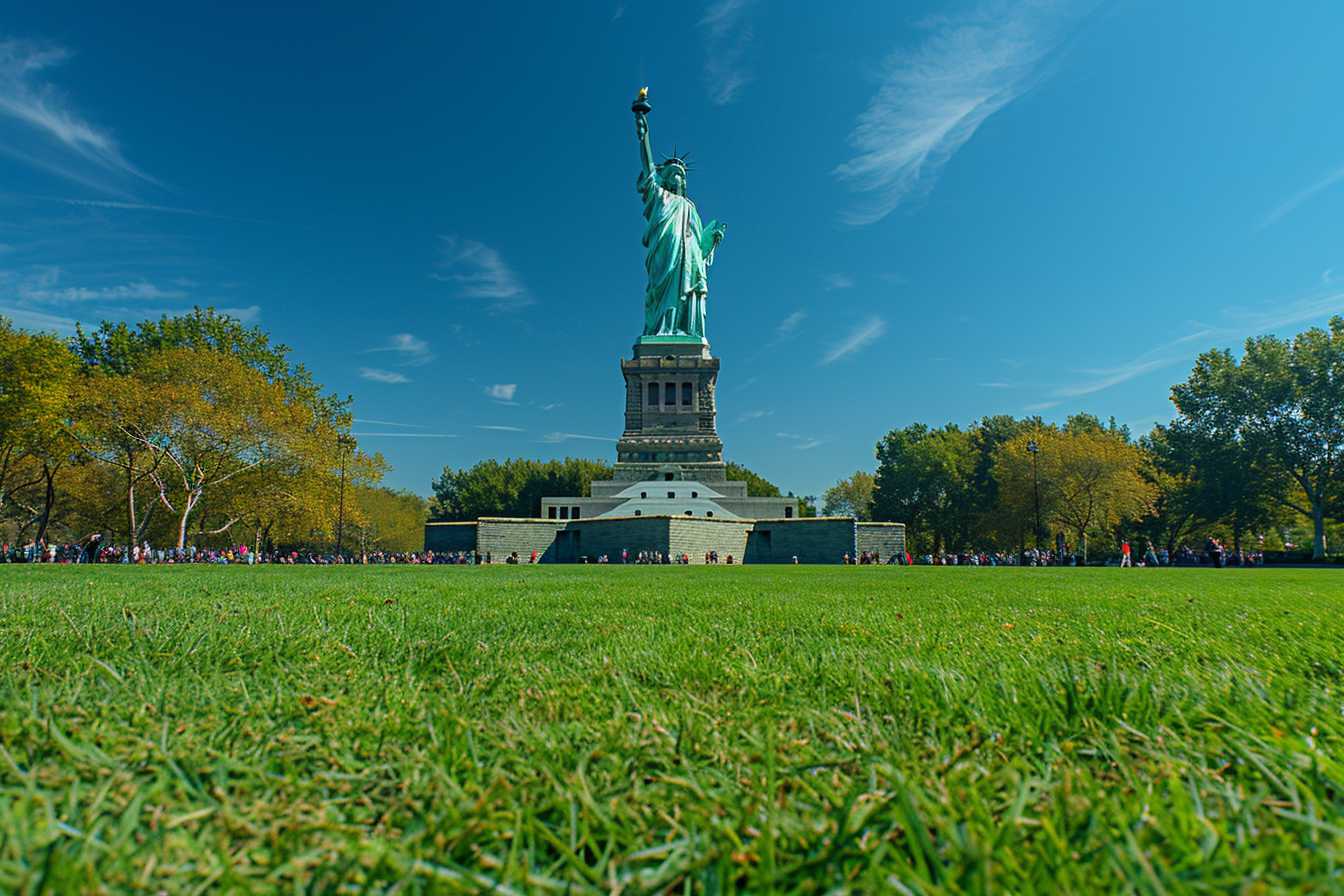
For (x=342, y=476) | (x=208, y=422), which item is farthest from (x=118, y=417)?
(x=342, y=476)

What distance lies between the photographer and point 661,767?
56.2 inches

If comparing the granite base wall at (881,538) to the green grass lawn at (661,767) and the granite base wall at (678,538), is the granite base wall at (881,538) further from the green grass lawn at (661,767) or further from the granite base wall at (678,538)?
the green grass lawn at (661,767)

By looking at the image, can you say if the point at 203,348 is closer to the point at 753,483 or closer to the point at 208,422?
the point at 208,422

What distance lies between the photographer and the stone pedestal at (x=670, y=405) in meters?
51.7

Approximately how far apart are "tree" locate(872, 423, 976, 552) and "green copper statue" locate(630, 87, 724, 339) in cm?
2182

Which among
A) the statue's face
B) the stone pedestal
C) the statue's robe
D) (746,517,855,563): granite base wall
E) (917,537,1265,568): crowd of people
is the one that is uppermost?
the statue's face

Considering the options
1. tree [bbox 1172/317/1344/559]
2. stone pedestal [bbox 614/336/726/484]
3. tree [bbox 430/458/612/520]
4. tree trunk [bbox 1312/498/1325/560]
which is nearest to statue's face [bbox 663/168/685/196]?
stone pedestal [bbox 614/336/726/484]

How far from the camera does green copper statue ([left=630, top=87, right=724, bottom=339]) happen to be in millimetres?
57844

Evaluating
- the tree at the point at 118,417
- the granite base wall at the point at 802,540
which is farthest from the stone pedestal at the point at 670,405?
the tree at the point at 118,417

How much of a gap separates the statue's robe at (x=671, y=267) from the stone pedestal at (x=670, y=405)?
2.69 meters

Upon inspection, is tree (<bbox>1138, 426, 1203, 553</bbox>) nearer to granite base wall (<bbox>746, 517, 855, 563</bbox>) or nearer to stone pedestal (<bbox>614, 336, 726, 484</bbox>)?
granite base wall (<bbox>746, 517, 855, 563</bbox>)

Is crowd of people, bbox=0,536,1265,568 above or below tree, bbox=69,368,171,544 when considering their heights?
below

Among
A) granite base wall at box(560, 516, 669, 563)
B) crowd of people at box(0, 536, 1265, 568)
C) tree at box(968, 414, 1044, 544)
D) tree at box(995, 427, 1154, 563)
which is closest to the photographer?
crowd of people at box(0, 536, 1265, 568)

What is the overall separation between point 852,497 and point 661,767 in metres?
80.5
